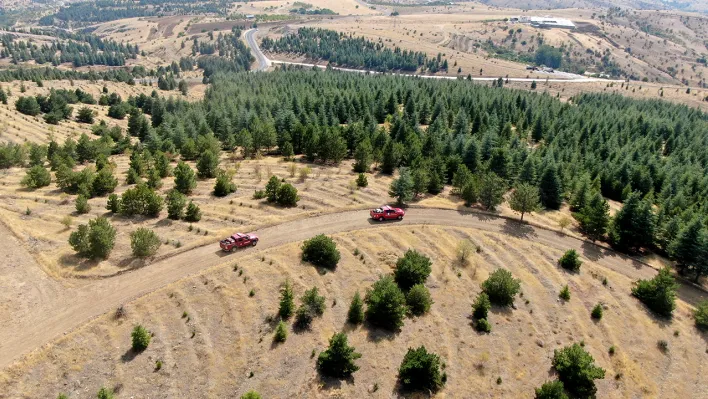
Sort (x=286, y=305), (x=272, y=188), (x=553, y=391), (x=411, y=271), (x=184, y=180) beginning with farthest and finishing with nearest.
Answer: (x=184, y=180) < (x=272, y=188) < (x=411, y=271) < (x=286, y=305) < (x=553, y=391)

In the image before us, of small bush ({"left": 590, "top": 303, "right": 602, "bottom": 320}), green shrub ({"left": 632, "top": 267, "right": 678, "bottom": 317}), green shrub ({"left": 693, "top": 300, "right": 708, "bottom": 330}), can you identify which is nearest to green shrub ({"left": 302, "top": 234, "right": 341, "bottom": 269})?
small bush ({"left": 590, "top": 303, "right": 602, "bottom": 320})

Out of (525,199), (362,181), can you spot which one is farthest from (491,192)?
(362,181)

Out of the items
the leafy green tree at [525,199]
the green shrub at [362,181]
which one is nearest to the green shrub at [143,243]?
the green shrub at [362,181]

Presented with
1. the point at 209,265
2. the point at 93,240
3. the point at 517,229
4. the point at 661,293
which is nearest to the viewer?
the point at 93,240

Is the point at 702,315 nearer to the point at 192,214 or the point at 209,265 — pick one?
the point at 209,265

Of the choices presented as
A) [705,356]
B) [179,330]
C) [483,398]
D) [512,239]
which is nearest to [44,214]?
[179,330]
